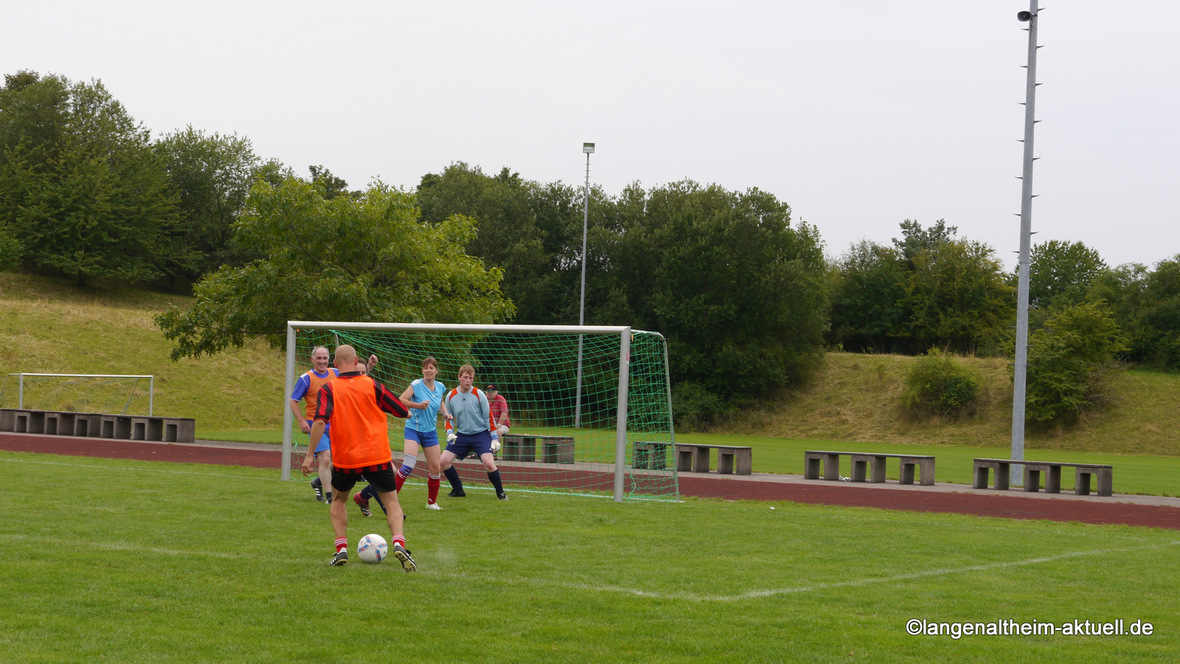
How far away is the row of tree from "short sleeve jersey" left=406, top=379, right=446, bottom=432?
3212 cm

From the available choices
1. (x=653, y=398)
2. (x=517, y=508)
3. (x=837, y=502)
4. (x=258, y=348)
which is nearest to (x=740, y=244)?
(x=258, y=348)

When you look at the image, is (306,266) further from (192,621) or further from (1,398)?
(192,621)

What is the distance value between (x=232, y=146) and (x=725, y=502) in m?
65.8

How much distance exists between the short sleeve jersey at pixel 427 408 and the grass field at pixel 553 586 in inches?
41.7

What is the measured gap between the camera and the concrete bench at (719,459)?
20734 mm

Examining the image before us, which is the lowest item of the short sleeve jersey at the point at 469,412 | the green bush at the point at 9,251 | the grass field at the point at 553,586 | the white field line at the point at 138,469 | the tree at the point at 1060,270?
the white field line at the point at 138,469

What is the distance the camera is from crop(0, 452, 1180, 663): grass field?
570cm

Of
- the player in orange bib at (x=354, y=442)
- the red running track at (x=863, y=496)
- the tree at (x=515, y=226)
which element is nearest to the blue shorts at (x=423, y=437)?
the player in orange bib at (x=354, y=442)

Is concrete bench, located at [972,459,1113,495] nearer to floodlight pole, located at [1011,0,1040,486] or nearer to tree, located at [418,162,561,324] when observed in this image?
floodlight pole, located at [1011,0,1040,486]

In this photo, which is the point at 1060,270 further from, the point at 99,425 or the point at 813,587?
the point at 813,587

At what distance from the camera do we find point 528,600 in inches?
273

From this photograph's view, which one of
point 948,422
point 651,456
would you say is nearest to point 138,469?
point 651,456

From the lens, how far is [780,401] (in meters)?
51.8

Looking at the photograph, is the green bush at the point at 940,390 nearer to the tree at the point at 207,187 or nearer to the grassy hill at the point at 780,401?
the grassy hill at the point at 780,401
